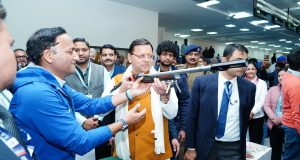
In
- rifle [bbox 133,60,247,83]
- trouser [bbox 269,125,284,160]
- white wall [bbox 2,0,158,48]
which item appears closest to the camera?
rifle [bbox 133,60,247,83]

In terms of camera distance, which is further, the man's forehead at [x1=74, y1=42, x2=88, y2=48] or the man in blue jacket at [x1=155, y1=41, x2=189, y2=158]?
the man's forehead at [x1=74, y1=42, x2=88, y2=48]

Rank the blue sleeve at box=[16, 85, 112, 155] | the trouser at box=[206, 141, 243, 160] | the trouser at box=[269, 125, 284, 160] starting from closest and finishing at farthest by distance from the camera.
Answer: the blue sleeve at box=[16, 85, 112, 155] → the trouser at box=[206, 141, 243, 160] → the trouser at box=[269, 125, 284, 160]

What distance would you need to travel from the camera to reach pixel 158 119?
2045mm

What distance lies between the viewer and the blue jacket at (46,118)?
48.6 inches

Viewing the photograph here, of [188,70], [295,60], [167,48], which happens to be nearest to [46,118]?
[188,70]

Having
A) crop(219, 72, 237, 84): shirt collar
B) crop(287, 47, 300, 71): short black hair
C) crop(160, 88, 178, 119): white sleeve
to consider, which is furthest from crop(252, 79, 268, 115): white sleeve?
crop(160, 88, 178, 119): white sleeve

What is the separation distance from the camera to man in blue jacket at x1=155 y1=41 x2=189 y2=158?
258 centimetres

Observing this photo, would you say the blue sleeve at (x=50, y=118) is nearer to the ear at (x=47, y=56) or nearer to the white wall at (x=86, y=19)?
the ear at (x=47, y=56)

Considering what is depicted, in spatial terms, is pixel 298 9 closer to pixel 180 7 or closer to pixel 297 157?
pixel 180 7

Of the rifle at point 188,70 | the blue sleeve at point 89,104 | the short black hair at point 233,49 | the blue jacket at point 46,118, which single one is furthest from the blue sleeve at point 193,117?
the blue jacket at point 46,118

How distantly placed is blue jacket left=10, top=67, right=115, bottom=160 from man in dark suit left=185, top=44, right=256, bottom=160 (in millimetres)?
1263

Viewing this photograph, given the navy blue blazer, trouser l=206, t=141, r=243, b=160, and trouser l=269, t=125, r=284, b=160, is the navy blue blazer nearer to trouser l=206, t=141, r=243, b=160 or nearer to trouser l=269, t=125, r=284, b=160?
trouser l=206, t=141, r=243, b=160

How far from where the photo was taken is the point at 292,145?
9.83 ft

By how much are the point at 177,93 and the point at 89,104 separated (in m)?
1.32
